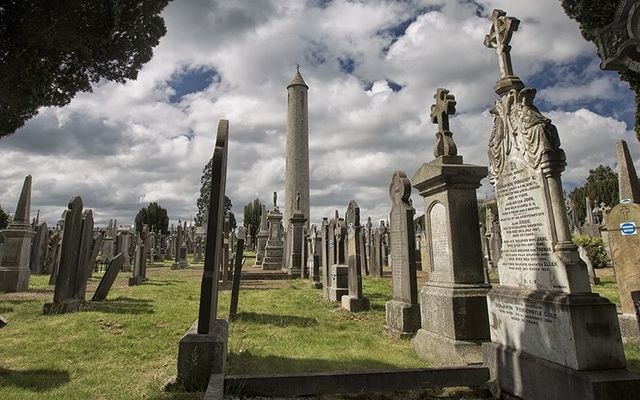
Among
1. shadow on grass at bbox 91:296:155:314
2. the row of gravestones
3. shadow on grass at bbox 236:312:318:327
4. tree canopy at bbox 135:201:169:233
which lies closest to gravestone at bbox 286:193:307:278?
shadow on grass at bbox 91:296:155:314

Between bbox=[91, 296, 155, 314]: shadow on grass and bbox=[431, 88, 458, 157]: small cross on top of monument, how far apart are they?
6.46 metres

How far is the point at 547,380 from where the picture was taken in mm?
3062

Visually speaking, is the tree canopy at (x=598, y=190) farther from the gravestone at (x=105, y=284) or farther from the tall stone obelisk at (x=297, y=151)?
the gravestone at (x=105, y=284)

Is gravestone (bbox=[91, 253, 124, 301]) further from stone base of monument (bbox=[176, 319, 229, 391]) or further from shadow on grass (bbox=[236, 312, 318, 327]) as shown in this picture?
stone base of monument (bbox=[176, 319, 229, 391])

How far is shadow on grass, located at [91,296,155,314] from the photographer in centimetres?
766

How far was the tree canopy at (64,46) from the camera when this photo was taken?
411 cm

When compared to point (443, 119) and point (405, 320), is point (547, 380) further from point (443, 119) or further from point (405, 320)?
point (443, 119)

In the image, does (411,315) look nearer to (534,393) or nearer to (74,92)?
(534,393)

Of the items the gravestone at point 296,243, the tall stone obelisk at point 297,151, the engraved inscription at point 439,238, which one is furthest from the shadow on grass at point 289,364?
the tall stone obelisk at point 297,151

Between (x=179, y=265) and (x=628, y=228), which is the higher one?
(x=628, y=228)

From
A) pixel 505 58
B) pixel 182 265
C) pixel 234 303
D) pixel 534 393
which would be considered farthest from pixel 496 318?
pixel 182 265

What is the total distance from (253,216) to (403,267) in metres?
55.5

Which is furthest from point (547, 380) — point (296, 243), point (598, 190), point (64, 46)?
point (598, 190)

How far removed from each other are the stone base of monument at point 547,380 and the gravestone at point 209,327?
2.74 m
